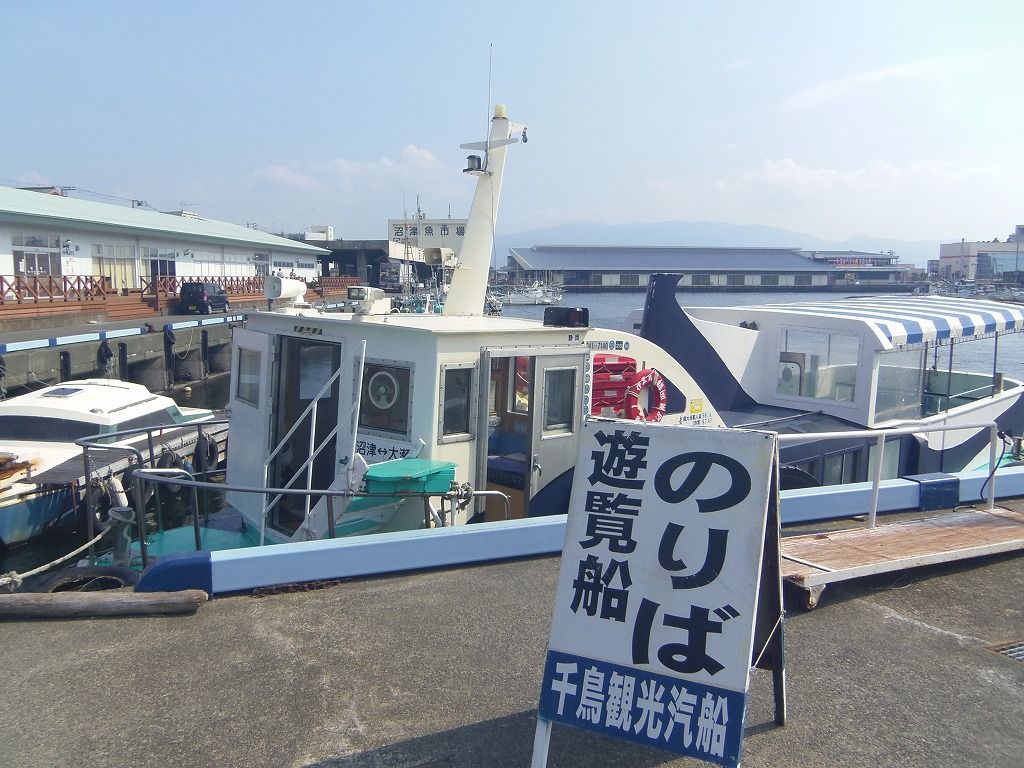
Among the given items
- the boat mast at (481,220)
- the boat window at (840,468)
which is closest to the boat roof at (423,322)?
the boat mast at (481,220)

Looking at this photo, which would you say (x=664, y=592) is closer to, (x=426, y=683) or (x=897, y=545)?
(x=426, y=683)

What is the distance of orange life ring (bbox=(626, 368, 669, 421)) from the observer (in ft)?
27.8

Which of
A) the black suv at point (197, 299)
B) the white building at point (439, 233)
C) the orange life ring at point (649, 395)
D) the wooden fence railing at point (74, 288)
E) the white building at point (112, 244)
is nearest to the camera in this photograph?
the orange life ring at point (649, 395)

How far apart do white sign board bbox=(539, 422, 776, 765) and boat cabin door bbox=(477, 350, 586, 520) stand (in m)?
3.49

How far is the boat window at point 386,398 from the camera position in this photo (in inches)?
271

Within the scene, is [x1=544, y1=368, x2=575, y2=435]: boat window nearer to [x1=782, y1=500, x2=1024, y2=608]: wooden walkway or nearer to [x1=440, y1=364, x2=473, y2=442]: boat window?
[x1=440, y1=364, x2=473, y2=442]: boat window

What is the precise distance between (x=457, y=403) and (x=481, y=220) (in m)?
3.01

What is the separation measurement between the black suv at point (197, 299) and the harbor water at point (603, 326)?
17.2 ft

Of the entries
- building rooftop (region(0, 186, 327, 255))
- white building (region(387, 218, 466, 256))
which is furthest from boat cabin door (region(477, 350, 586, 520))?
white building (region(387, 218, 466, 256))

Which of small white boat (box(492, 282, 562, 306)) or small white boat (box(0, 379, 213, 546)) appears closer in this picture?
small white boat (box(0, 379, 213, 546))

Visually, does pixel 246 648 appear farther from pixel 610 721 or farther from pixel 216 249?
pixel 216 249

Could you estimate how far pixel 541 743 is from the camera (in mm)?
3373

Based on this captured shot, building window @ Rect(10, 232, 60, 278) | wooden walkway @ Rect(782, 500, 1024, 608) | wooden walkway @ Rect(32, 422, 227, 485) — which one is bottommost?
wooden walkway @ Rect(32, 422, 227, 485)

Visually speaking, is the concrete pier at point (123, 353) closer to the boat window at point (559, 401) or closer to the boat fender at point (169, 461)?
the boat fender at point (169, 461)
